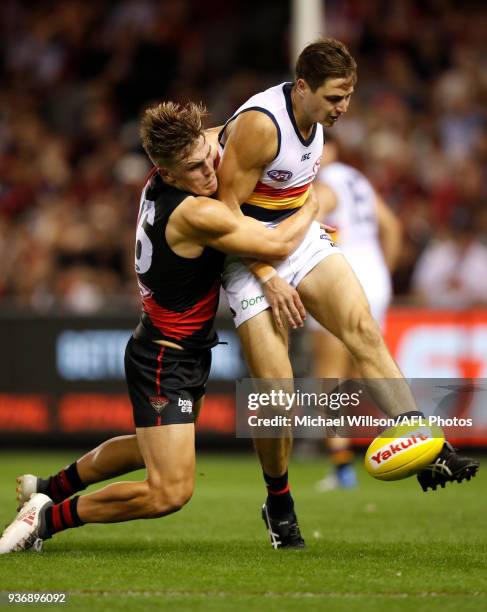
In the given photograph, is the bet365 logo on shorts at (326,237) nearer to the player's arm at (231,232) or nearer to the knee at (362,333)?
the player's arm at (231,232)

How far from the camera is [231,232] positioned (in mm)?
6320

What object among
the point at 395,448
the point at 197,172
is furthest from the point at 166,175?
the point at 395,448

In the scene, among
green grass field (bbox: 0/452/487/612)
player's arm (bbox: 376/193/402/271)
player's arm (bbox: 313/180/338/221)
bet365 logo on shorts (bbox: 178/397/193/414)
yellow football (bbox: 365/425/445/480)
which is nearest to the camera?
green grass field (bbox: 0/452/487/612)

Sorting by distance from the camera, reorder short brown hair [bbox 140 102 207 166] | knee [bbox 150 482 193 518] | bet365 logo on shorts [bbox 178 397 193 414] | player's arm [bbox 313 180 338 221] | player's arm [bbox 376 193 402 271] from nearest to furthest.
A: short brown hair [bbox 140 102 207 166], knee [bbox 150 482 193 518], bet365 logo on shorts [bbox 178 397 193 414], player's arm [bbox 313 180 338 221], player's arm [bbox 376 193 402 271]

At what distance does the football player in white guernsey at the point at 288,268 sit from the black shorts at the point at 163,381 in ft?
1.00

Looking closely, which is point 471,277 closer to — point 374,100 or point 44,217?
point 374,100

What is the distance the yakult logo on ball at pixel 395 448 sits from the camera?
5938 millimetres

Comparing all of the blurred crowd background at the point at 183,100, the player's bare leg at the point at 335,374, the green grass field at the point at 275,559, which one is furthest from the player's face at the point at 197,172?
the blurred crowd background at the point at 183,100

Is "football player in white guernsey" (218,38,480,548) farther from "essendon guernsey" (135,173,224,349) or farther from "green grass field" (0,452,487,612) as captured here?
"green grass field" (0,452,487,612)

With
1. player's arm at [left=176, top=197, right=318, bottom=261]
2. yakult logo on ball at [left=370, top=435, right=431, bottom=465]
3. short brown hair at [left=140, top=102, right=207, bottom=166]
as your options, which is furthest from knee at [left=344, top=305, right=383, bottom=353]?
short brown hair at [left=140, top=102, right=207, bottom=166]

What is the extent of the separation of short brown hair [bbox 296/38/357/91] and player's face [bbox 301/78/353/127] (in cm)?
3

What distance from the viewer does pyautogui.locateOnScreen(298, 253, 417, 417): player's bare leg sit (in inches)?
249

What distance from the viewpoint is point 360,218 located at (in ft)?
34.3

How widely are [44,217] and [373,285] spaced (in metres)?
6.73
